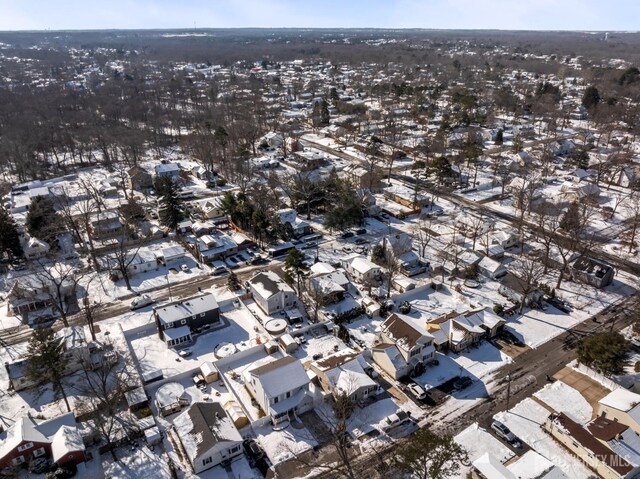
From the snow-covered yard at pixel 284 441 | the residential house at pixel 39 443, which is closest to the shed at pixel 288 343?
the snow-covered yard at pixel 284 441

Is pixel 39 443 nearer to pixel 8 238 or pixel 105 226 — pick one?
pixel 8 238

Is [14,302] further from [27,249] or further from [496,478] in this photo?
[496,478]

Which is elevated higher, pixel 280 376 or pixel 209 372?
pixel 280 376

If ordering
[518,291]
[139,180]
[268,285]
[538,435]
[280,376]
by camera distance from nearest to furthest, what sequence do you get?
[538,435] < [280,376] < [268,285] < [518,291] < [139,180]

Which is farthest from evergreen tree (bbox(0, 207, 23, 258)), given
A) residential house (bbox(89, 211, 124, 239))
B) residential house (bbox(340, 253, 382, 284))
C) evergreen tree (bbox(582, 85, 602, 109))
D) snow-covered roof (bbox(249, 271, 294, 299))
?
evergreen tree (bbox(582, 85, 602, 109))

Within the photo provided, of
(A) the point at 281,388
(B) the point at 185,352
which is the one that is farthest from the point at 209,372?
(A) the point at 281,388

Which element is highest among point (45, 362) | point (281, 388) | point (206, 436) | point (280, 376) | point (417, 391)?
point (45, 362)

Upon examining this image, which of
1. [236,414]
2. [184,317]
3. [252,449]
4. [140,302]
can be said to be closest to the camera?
[252,449]
